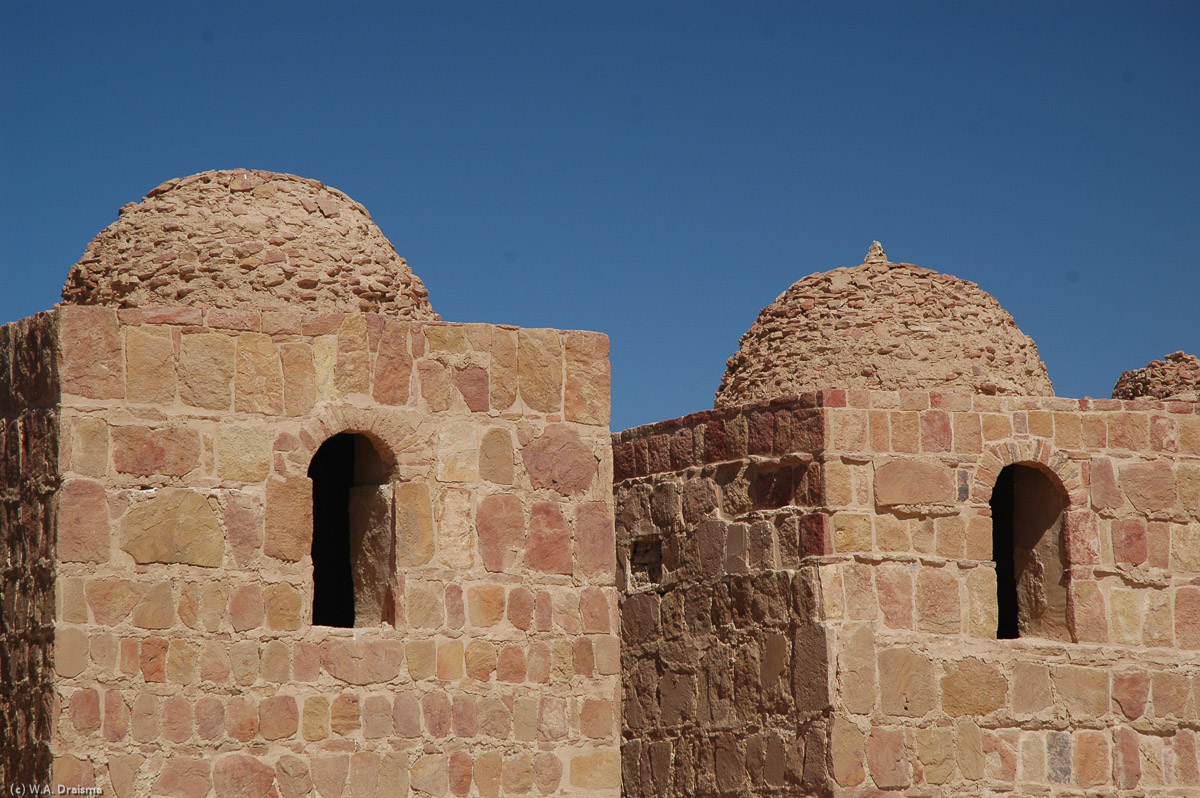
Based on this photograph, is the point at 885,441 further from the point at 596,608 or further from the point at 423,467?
the point at 423,467

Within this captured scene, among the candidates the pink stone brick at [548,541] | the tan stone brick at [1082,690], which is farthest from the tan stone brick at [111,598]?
the tan stone brick at [1082,690]

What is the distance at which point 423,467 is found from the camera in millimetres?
10320

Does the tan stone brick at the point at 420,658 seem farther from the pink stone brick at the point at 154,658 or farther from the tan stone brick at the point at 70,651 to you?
the tan stone brick at the point at 70,651

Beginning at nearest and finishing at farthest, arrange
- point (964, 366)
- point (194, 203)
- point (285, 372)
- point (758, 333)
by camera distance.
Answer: point (285, 372) < point (194, 203) < point (964, 366) < point (758, 333)

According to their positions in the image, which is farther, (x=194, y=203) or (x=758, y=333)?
(x=758, y=333)

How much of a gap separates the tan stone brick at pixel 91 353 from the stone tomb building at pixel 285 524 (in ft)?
0.05

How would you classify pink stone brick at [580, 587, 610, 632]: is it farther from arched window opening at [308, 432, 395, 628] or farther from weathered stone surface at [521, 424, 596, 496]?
arched window opening at [308, 432, 395, 628]

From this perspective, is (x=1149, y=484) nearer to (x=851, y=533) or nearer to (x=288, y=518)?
(x=851, y=533)

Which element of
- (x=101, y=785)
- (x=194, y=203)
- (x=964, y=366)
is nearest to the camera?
(x=101, y=785)

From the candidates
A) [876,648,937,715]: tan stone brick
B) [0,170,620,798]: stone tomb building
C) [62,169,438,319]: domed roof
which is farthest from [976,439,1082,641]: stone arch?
[62,169,438,319]: domed roof

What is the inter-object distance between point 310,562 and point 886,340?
4476 mm

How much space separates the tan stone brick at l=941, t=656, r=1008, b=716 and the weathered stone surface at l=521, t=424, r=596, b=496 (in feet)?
8.17

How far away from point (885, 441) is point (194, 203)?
4321 mm

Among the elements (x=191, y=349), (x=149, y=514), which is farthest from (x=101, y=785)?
(x=191, y=349)
